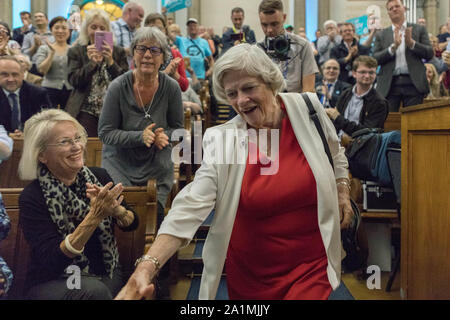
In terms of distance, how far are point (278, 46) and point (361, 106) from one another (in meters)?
1.50

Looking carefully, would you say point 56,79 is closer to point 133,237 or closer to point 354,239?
point 133,237

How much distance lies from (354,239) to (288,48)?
1.83 metres

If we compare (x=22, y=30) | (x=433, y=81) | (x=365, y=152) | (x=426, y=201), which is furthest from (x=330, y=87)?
(x=22, y=30)

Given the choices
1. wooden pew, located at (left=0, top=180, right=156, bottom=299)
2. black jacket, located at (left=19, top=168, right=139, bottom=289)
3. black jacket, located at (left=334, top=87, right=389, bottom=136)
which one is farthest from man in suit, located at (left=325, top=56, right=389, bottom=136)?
black jacket, located at (left=19, top=168, right=139, bottom=289)

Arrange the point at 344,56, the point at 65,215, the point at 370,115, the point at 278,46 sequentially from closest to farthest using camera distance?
the point at 65,215, the point at 278,46, the point at 370,115, the point at 344,56

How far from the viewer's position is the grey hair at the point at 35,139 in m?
2.19

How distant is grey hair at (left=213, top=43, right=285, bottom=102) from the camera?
189cm

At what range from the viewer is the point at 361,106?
4766 mm

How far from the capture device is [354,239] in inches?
83.7

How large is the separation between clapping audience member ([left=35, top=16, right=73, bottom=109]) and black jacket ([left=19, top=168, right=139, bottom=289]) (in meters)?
3.09

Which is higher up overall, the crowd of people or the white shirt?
the white shirt

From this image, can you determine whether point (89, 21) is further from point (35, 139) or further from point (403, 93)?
point (403, 93)

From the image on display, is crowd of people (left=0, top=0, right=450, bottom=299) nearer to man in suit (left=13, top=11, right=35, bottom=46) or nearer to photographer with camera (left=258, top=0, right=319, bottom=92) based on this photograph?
photographer with camera (left=258, top=0, right=319, bottom=92)
